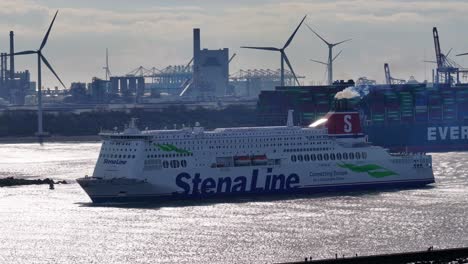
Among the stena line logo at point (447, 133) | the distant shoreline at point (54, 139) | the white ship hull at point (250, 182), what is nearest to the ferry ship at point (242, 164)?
the white ship hull at point (250, 182)

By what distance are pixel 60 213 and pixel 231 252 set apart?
15.0 meters

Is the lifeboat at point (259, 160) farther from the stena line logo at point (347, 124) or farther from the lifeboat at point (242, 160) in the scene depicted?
the stena line logo at point (347, 124)

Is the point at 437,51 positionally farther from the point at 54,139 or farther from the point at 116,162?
the point at 116,162

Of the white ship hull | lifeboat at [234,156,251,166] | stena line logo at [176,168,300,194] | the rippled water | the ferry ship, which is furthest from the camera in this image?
lifeboat at [234,156,251,166]

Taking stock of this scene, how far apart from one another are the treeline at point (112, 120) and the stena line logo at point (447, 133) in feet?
154

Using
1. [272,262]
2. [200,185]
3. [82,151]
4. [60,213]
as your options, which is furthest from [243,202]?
[82,151]

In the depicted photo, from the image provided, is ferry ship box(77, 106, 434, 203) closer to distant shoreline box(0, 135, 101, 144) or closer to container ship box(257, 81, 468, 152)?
container ship box(257, 81, 468, 152)

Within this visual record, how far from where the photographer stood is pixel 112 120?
167 metres

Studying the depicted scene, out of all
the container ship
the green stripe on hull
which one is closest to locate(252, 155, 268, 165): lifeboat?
the green stripe on hull

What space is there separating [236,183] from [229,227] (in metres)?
12.9

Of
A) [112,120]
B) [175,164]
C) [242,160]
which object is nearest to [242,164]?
[242,160]

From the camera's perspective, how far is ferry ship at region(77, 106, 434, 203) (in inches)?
2707

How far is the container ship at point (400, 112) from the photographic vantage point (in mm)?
112562

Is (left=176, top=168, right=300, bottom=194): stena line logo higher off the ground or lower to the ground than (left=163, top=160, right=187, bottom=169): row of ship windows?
lower
